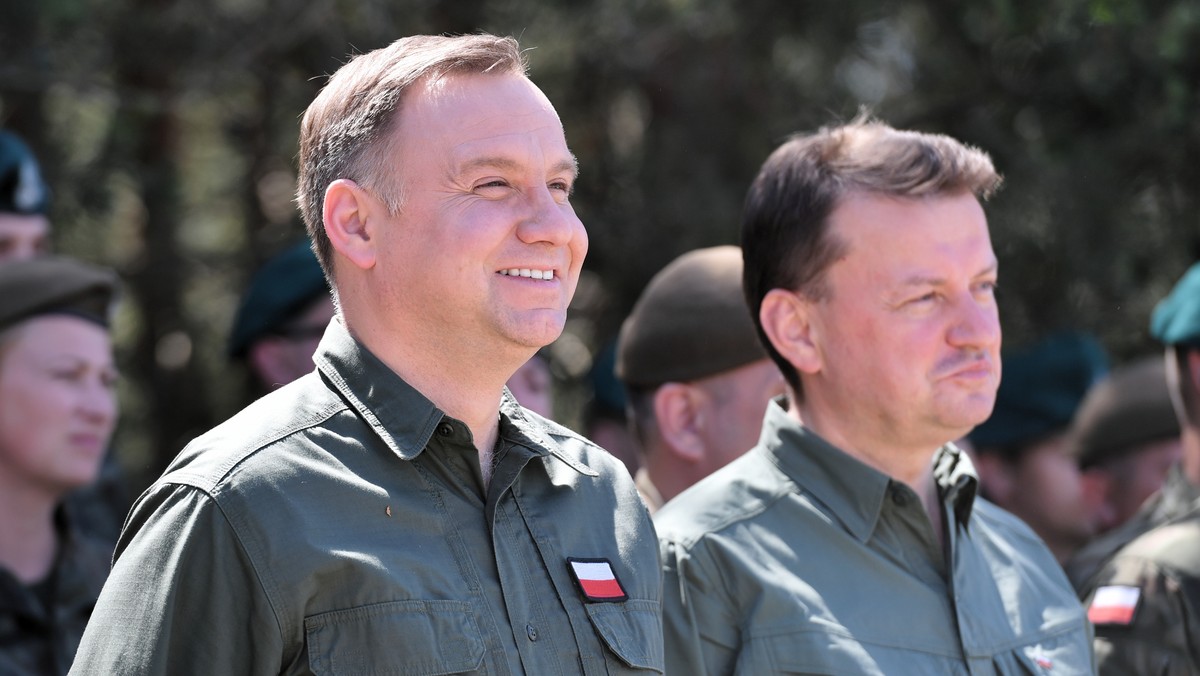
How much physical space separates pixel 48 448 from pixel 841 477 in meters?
2.06

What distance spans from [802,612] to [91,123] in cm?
523

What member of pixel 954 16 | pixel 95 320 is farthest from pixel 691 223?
pixel 95 320

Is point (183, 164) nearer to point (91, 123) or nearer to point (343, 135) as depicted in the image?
point (91, 123)

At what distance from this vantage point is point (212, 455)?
1.94 meters

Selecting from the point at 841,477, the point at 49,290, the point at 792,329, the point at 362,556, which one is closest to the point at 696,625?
the point at 841,477

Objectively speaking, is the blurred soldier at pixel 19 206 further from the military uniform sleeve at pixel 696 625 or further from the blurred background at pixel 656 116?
the military uniform sleeve at pixel 696 625

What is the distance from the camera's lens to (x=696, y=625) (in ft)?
8.52

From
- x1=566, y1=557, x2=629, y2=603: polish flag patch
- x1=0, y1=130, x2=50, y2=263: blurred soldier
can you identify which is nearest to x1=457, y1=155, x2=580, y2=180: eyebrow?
x1=566, y1=557, x2=629, y2=603: polish flag patch

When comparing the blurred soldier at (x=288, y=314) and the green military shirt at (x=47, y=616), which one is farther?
the blurred soldier at (x=288, y=314)

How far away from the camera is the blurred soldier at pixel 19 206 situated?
175 inches

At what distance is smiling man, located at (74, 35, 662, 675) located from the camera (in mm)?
1855

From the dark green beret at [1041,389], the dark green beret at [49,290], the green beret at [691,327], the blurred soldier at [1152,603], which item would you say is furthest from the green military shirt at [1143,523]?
the dark green beret at [49,290]

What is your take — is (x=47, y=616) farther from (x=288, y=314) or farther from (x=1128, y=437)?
(x=1128, y=437)

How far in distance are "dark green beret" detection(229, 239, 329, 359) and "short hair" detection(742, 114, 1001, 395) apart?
1.85 meters
